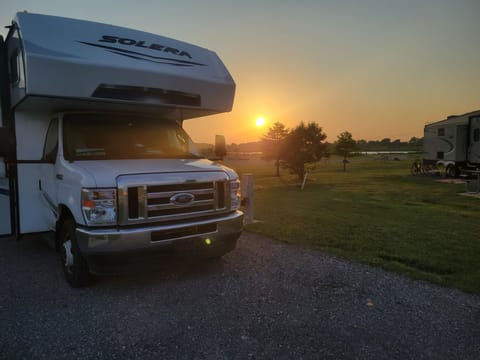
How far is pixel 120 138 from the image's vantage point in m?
5.03

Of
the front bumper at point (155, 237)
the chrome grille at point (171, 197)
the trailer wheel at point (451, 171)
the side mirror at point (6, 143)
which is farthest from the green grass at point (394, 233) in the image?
the trailer wheel at point (451, 171)

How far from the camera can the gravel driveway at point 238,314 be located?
3.05 m

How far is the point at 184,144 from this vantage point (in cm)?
577

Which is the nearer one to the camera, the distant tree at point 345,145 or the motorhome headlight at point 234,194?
the motorhome headlight at point 234,194

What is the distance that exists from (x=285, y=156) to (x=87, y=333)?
773 inches

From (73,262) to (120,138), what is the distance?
6.04ft

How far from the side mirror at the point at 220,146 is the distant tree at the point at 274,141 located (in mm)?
16646

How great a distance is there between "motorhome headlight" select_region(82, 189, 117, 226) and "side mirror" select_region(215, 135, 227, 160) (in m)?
2.67

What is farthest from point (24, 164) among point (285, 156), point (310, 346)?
point (285, 156)

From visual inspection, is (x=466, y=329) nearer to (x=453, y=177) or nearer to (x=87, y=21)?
(x=87, y=21)

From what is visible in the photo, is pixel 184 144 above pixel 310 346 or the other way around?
above

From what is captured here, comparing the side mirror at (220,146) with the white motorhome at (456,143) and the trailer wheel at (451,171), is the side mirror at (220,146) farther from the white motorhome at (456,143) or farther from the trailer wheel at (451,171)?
the trailer wheel at (451,171)

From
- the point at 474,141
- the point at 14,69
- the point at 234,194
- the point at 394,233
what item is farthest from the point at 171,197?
the point at 474,141

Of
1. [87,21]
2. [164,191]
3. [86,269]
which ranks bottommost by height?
[86,269]
